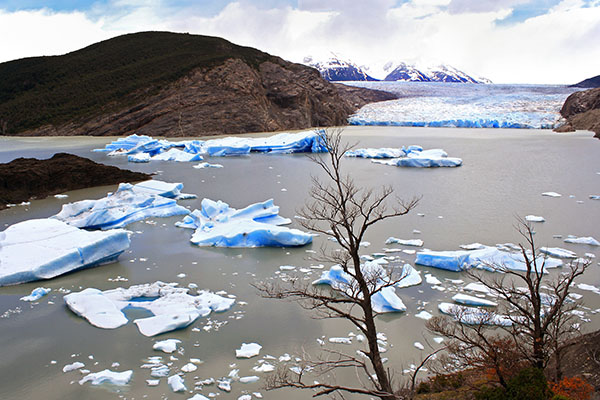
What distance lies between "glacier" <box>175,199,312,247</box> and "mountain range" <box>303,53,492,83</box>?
78485 mm

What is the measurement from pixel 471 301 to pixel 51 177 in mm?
11883

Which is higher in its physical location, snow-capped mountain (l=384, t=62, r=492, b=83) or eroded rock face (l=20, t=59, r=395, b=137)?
snow-capped mountain (l=384, t=62, r=492, b=83)

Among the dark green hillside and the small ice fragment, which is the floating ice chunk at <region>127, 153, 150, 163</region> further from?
the small ice fragment

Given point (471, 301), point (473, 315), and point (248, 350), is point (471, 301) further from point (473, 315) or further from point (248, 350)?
point (248, 350)

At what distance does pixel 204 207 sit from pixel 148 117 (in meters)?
23.6

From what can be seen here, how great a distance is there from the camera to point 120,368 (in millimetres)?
4336

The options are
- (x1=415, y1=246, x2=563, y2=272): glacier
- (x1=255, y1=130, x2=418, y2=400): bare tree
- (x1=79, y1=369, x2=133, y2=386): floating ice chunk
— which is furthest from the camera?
(x1=415, y1=246, x2=563, y2=272): glacier

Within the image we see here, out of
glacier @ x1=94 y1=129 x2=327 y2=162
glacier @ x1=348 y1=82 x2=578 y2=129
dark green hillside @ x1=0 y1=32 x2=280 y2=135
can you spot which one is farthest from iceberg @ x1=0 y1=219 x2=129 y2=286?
glacier @ x1=348 y1=82 x2=578 y2=129

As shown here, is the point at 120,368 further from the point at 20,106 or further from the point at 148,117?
the point at 20,106

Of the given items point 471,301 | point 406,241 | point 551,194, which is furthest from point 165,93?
point 471,301

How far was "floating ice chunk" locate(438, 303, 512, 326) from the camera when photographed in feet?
15.3

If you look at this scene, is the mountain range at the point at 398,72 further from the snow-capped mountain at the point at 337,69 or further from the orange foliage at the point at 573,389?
the orange foliage at the point at 573,389

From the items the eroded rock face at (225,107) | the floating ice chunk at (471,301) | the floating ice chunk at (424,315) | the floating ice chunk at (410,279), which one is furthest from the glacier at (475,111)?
the floating ice chunk at (424,315)

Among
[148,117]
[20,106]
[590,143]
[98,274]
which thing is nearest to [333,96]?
[148,117]
